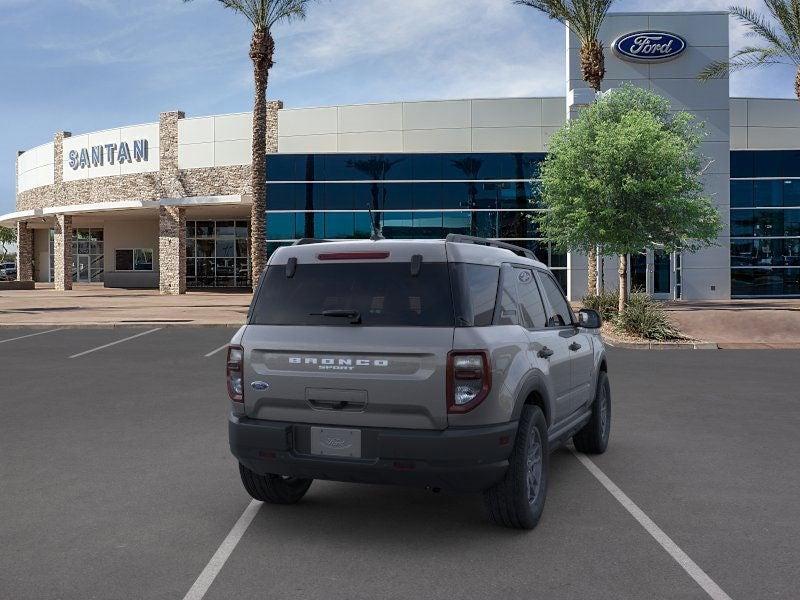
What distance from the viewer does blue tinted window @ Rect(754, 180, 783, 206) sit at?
114 feet

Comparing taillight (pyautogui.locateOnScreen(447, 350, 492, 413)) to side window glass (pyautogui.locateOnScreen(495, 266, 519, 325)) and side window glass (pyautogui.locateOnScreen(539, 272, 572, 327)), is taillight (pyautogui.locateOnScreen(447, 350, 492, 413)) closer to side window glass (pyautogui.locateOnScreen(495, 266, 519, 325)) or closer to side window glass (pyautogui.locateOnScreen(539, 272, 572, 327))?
side window glass (pyautogui.locateOnScreen(495, 266, 519, 325))

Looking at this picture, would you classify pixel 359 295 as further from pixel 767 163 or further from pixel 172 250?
pixel 172 250

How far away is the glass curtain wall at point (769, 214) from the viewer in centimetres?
Answer: 3456

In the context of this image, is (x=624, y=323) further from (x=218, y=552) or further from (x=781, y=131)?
(x=781, y=131)

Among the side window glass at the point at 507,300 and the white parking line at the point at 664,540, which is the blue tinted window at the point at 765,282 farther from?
the side window glass at the point at 507,300

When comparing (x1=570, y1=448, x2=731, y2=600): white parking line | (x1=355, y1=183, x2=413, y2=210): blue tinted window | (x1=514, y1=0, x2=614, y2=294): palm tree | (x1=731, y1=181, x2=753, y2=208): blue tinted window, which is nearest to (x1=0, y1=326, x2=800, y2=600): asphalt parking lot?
(x1=570, y1=448, x2=731, y2=600): white parking line

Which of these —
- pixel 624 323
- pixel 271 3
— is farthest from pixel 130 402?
pixel 271 3

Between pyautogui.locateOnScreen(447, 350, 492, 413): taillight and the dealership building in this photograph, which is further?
the dealership building

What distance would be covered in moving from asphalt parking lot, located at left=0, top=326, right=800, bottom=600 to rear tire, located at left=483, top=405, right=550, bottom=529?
0.39 feet

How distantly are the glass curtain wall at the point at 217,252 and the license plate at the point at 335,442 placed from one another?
146 feet

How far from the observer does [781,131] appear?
35.9m

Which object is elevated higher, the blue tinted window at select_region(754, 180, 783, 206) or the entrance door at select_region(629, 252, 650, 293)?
the blue tinted window at select_region(754, 180, 783, 206)

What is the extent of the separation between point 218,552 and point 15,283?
46.4 m

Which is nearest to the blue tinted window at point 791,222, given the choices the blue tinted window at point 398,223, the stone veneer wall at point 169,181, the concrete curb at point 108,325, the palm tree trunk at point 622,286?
the palm tree trunk at point 622,286
